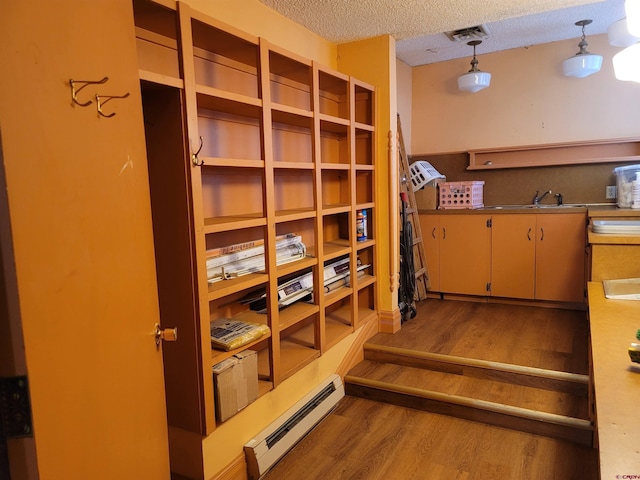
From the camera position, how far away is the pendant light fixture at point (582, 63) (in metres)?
3.70

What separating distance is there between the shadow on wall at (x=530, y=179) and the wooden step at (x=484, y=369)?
221 cm

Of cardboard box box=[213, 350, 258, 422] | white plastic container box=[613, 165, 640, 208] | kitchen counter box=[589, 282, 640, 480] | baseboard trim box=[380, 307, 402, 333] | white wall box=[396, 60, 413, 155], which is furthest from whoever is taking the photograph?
white wall box=[396, 60, 413, 155]

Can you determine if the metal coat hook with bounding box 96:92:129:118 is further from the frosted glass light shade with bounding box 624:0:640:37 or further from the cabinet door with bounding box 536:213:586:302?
the cabinet door with bounding box 536:213:586:302

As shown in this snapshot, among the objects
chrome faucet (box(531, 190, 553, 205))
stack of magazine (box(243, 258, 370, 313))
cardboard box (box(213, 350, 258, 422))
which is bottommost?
cardboard box (box(213, 350, 258, 422))

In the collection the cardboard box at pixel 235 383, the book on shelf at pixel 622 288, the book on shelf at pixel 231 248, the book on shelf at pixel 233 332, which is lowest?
the cardboard box at pixel 235 383

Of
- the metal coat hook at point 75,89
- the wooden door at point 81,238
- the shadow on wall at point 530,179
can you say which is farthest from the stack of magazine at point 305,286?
the shadow on wall at point 530,179

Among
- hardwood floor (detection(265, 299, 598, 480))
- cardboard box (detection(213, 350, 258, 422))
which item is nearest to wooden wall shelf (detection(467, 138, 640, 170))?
hardwood floor (detection(265, 299, 598, 480))

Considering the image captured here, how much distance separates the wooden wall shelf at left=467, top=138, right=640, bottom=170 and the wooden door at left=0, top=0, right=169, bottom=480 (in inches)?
155

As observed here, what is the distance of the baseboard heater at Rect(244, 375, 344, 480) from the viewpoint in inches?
81.4

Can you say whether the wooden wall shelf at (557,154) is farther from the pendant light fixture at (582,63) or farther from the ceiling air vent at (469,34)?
the ceiling air vent at (469,34)

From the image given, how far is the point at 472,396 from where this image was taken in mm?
2562

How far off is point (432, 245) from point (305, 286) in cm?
199

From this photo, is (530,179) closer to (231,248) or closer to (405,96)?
(405,96)

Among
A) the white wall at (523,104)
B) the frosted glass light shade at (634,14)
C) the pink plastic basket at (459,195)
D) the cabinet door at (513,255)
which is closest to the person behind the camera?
the frosted glass light shade at (634,14)
